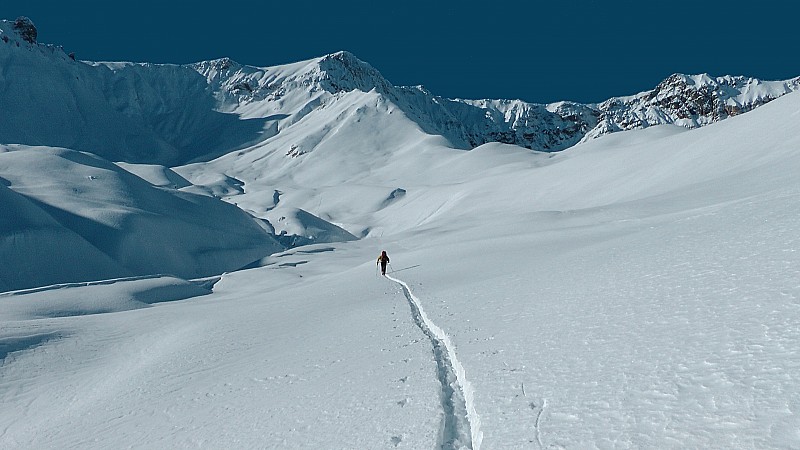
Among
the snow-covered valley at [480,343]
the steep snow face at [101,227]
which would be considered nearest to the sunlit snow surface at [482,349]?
the snow-covered valley at [480,343]

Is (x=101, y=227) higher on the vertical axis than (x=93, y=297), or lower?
higher

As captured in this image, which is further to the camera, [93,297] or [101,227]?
[101,227]

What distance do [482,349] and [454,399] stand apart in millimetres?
1991

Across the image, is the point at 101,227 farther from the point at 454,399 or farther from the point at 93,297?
the point at 454,399

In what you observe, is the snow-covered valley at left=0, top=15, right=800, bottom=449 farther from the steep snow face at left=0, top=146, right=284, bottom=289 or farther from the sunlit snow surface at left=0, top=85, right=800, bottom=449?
the steep snow face at left=0, top=146, right=284, bottom=289

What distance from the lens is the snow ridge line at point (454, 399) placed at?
6.71 meters

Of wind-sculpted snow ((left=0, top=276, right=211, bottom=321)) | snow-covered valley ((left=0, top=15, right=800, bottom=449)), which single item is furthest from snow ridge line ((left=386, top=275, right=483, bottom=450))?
wind-sculpted snow ((left=0, top=276, right=211, bottom=321))

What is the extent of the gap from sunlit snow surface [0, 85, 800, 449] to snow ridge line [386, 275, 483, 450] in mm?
61

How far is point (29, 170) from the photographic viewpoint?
61.9 m

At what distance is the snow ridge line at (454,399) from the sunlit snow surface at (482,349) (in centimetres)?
6

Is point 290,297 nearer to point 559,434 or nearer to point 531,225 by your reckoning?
point 531,225

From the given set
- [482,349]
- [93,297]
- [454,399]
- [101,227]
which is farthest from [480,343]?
[101,227]

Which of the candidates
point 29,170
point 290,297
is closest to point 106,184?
point 29,170

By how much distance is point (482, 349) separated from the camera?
32.3 feet
